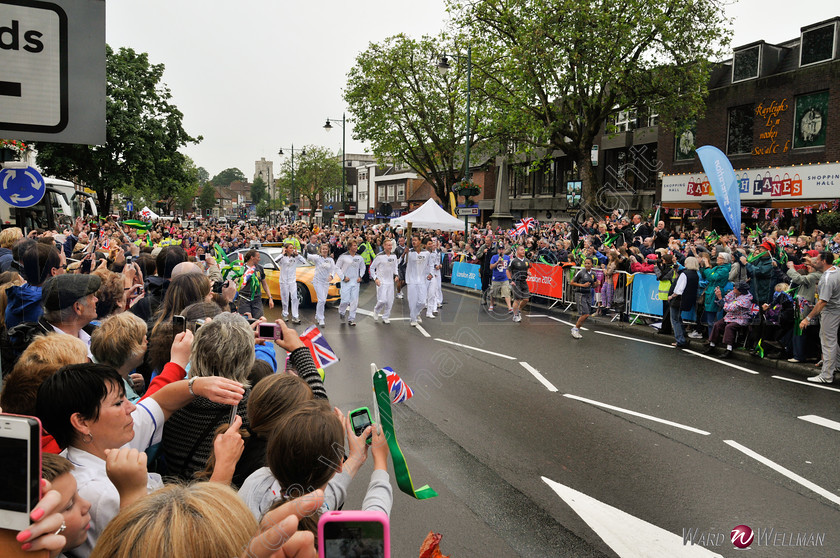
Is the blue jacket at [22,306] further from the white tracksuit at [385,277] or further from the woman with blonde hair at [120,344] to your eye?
the white tracksuit at [385,277]

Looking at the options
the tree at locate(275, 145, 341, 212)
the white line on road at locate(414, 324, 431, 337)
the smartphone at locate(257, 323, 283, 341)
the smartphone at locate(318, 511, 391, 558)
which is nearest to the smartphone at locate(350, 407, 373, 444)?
the smartphone at locate(318, 511, 391, 558)

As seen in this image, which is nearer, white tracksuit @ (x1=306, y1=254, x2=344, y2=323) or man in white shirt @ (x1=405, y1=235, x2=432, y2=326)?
white tracksuit @ (x1=306, y1=254, x2=344, y2=323)

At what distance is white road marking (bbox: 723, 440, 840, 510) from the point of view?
4.80 meters

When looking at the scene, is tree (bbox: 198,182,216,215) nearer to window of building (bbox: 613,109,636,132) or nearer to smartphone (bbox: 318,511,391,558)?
window of building (bbox: 613,109,636,132)

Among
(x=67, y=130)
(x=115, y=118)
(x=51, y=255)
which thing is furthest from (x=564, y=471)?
(x=115, y=118)

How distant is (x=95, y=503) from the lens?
192cm

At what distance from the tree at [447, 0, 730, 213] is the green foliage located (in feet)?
19.9

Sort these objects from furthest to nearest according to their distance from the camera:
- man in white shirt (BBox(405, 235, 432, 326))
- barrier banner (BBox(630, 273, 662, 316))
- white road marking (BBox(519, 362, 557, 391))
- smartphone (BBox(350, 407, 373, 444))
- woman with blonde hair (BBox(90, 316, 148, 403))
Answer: man in white shirt (BBox(405, 235, 432, 326)), barrier banner (BBox(630, 273, 662, 316)), white road marking (BBox(519, 362, 557, 391)), woman with blonde hair (BBox(90, 316, 148, 403)), smartphone (BBox(350, 407, 373, 444))

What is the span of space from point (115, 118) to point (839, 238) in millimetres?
31245

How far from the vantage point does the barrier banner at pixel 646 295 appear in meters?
12.7

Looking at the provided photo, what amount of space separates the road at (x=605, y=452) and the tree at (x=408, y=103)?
2278 cm


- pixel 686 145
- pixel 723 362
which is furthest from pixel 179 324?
pixel 686 145

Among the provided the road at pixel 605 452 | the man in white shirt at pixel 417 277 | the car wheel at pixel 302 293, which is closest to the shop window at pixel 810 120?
the road at pixel 605 452

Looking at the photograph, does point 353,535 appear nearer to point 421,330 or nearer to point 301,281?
point 421,330
